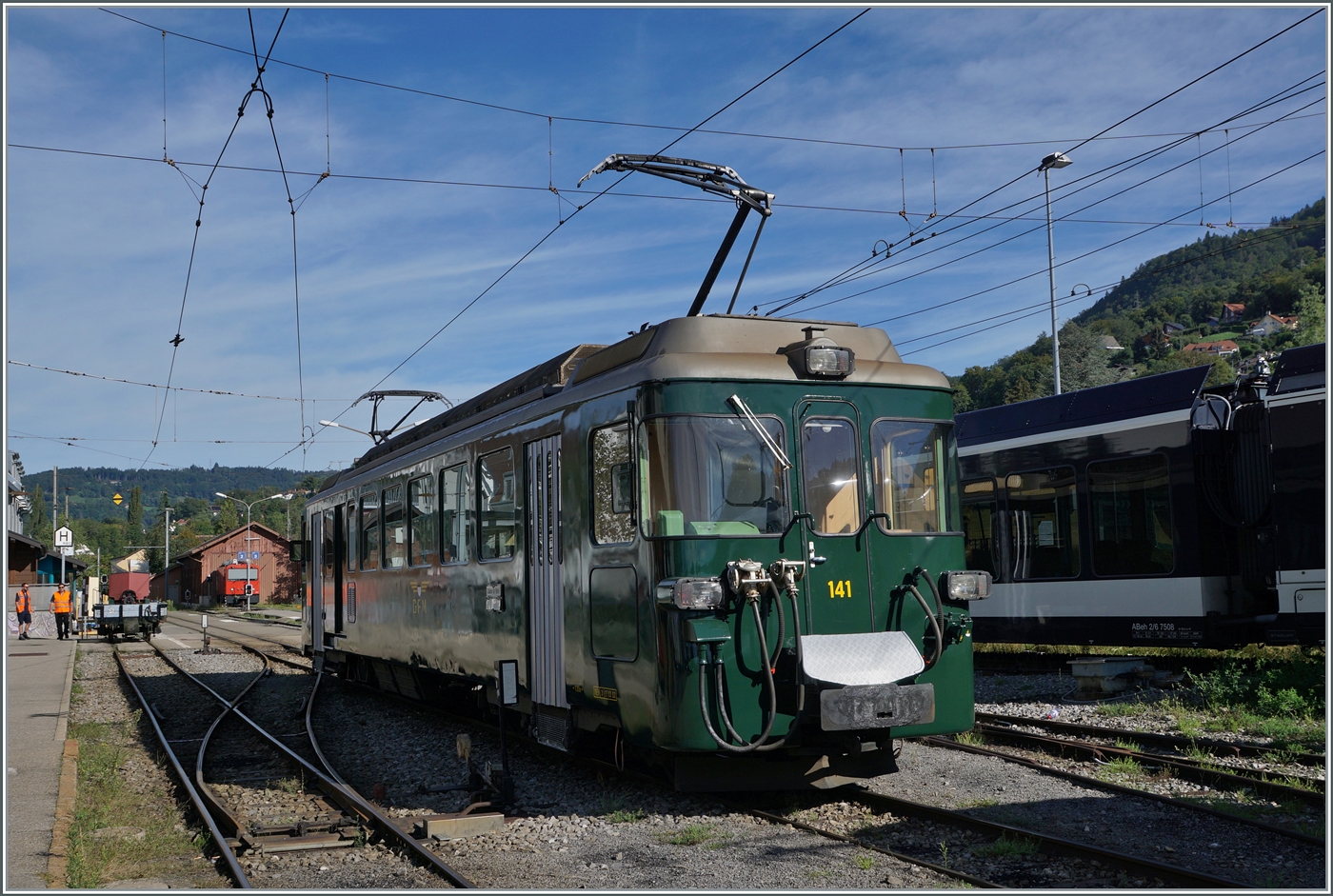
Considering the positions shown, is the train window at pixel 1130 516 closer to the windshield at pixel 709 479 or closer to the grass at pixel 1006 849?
the windshield at pixel 709 479

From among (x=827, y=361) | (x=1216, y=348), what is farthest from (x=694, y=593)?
(x=1216, y=348)

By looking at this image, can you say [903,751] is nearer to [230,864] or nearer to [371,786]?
[371,786]

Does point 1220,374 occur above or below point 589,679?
above

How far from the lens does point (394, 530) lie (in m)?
13.2

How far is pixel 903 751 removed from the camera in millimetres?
9711

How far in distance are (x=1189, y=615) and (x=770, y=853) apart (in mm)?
8090

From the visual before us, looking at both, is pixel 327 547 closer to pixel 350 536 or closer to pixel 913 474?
pixel 350 536

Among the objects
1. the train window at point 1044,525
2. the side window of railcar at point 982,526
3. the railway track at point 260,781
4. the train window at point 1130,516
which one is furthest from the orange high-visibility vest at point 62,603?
the train window at point 1130,516

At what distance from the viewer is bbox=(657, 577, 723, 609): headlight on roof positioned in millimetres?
7109

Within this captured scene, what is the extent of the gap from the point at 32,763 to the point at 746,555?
23.5ft

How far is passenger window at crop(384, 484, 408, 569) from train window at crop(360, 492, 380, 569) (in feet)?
1.30

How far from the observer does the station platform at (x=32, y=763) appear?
680cm

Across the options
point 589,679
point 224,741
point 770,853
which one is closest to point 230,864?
point 589,679

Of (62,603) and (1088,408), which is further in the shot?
(62,603)
